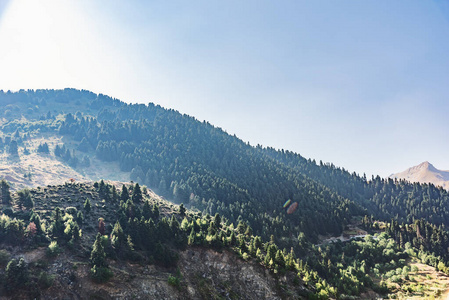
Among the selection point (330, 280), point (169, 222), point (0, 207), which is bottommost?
point (330, 280)

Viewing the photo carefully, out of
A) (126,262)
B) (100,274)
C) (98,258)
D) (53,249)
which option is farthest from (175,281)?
(53,249)

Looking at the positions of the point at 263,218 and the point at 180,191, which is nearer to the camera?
the point at 263,218

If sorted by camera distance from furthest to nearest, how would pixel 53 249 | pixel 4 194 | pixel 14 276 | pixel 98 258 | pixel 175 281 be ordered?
1. pixel 4 194
2. pixel 175 281
3. pixel 53 249
4. pixel 98 258
5. pixel 14 276

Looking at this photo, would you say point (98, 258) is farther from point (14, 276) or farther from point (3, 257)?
point (3, 257)

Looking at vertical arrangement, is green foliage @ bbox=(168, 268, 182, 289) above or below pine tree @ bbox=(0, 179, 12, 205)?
below

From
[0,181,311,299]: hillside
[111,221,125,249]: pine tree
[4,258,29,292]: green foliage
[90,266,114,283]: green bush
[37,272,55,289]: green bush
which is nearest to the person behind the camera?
[4,258,29,292]: green foliage

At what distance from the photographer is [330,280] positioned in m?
88.0

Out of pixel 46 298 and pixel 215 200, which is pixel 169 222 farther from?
pixel 215 200

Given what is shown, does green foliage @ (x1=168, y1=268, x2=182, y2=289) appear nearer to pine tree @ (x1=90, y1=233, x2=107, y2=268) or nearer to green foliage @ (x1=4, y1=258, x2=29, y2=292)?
pine tree @ (x1=90, y1=233, x2=107, y2=268)

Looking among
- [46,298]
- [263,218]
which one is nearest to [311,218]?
[263,218]

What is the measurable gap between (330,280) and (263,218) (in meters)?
59.4

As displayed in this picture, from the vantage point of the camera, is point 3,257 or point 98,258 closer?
point 3,257

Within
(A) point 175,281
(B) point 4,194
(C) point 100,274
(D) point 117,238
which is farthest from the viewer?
(B) point 4,194

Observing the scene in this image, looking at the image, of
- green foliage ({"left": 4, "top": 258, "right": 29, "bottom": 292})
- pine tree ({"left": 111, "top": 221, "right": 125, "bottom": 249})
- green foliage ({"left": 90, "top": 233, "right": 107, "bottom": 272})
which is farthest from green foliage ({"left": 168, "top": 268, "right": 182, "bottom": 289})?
green foliage ({"left": 4, "top": 258, "right": 29, "bottom": 292})
